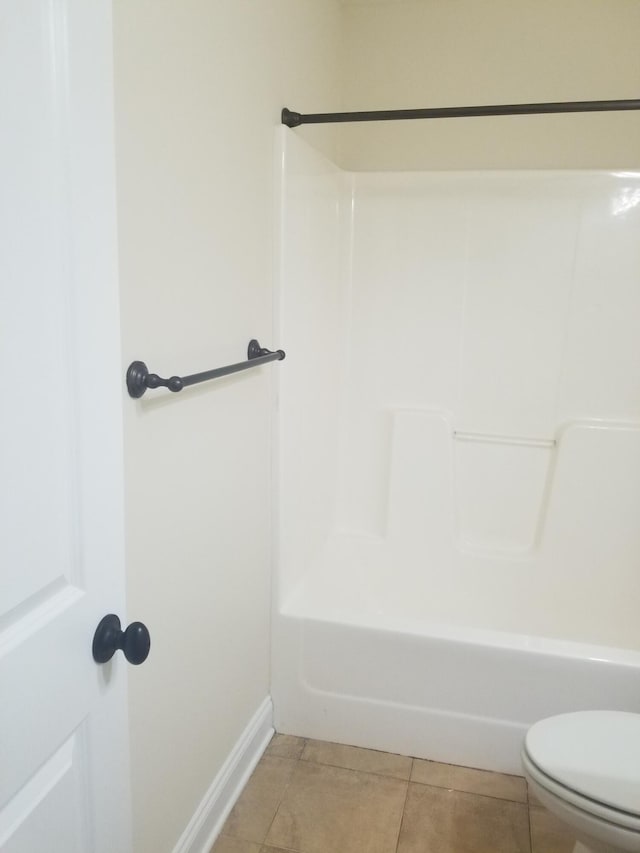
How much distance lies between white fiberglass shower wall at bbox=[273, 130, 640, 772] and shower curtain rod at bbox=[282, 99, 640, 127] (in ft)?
0.62

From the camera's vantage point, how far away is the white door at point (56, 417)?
0.62 m

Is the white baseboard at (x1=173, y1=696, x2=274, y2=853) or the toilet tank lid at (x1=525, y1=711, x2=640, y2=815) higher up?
the toilet tank lid at (x1=525, y1=711, x2=640, y2=815)

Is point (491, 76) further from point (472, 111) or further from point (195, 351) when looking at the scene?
point (195, 351)

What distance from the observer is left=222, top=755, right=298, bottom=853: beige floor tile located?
5.62ft

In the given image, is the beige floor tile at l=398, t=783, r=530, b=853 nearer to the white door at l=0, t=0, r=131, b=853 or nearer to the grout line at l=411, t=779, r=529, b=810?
the grout line at l=411, t=779, r=529, b=810

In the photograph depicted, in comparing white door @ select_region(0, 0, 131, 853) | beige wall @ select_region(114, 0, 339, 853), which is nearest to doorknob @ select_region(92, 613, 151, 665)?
white door @ select_region(0, 0, 131, 853)

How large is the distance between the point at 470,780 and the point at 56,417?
5.69ft

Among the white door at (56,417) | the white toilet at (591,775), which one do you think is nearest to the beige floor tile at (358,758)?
the white toilet at (591,775)

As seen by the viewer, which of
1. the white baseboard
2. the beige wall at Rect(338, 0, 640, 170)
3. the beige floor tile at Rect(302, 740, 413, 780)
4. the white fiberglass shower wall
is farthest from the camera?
the beige wall at Rect(338, 0, 640, 170)

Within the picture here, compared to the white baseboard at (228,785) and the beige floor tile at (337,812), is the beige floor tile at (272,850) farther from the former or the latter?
the white baseboard at (228,785)

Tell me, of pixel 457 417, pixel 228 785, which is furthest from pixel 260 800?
pixel 457 417

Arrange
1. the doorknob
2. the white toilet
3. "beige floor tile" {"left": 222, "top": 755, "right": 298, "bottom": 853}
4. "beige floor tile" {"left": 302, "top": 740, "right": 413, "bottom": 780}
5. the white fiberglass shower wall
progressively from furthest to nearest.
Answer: the white fiberglass shower wall
"beige floor tile" {"left": 302, "top": 740, "right": 413, "bottom": 780}
"beige floor tile" {"left": 222, "top": 755, "right": 298, "bottom": 853}
the white toilet
the doorknob

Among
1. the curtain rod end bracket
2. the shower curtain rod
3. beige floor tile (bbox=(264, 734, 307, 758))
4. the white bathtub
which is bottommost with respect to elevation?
beige floor tile (bbox=(264, 734, 307, 758))

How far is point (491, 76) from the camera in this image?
2406 millimetres
